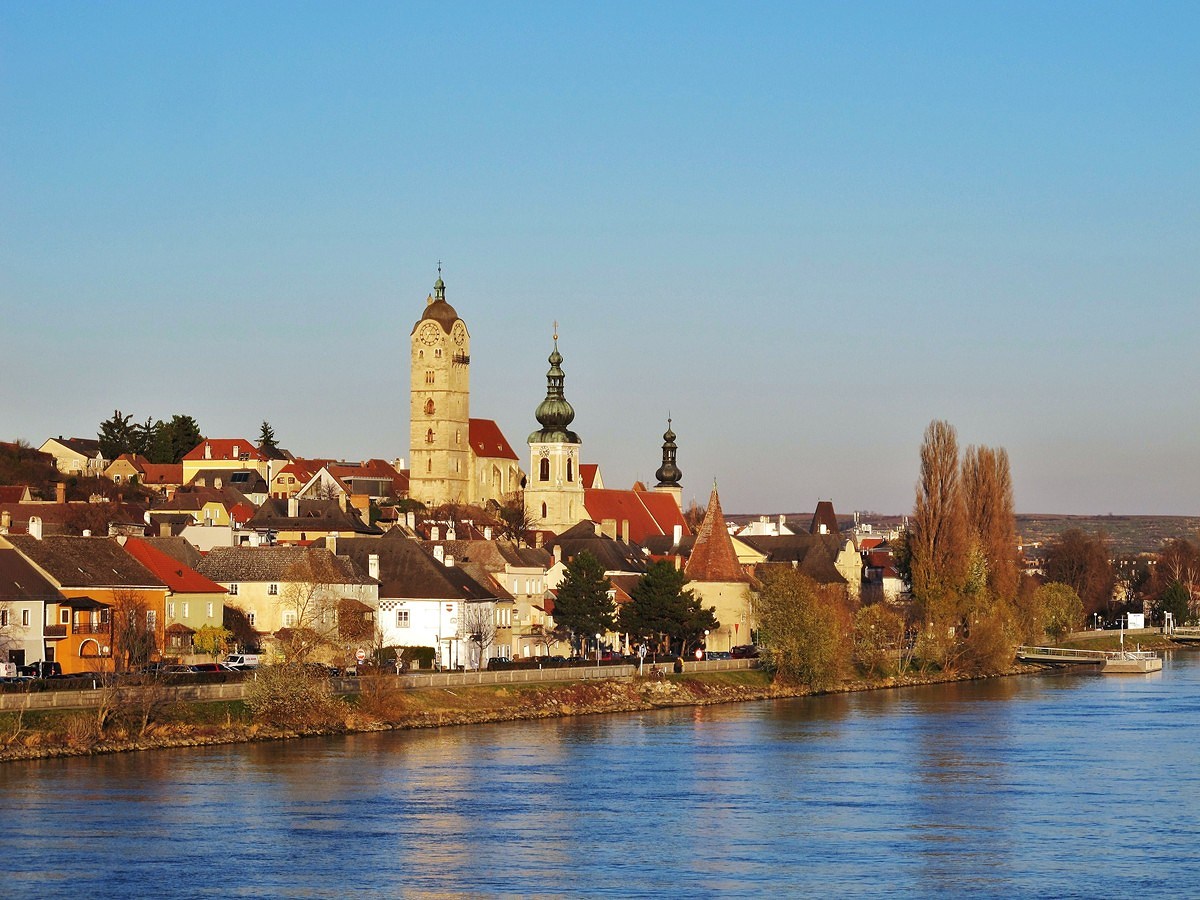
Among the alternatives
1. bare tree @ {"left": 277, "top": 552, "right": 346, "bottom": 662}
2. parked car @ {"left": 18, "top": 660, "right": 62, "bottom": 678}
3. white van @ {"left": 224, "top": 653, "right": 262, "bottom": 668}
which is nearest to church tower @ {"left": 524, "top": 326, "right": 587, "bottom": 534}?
bare tree @ {"left": 277, "top": 552, "right": 346, "bottom": 662}

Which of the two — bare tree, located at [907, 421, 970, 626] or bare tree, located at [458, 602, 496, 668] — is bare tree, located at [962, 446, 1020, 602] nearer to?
bare tree, located at [907, 421, 970, 626]

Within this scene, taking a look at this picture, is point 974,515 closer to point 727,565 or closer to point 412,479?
point 727,565

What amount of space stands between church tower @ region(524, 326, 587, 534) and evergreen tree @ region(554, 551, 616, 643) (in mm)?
62026

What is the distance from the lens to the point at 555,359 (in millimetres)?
147250

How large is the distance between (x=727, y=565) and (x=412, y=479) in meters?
65.9

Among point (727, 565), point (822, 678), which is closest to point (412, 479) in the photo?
point (727, 565)

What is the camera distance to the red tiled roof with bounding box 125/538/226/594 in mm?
70000

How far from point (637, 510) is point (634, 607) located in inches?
2669

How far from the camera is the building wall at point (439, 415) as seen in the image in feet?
519

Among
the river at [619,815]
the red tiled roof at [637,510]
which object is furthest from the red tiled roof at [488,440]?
the river at [619,815]

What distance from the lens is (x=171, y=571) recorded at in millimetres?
71062

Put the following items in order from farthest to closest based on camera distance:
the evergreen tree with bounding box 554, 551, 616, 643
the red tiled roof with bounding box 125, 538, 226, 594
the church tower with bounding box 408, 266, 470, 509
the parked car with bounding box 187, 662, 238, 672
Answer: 1. the church tower with bounding box 408, 266, 470, 509
2. the evergreen tree with bounding box 554, 551, 616, 643
3. the red tiled roof with bounding box 125, 538, 226, 594
4. the parked car with bounding box 187, 662, 238, 672

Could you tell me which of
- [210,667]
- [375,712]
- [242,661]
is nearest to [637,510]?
[242,661]

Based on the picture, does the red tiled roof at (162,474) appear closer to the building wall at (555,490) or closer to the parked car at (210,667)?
the building wall at (555,490)
